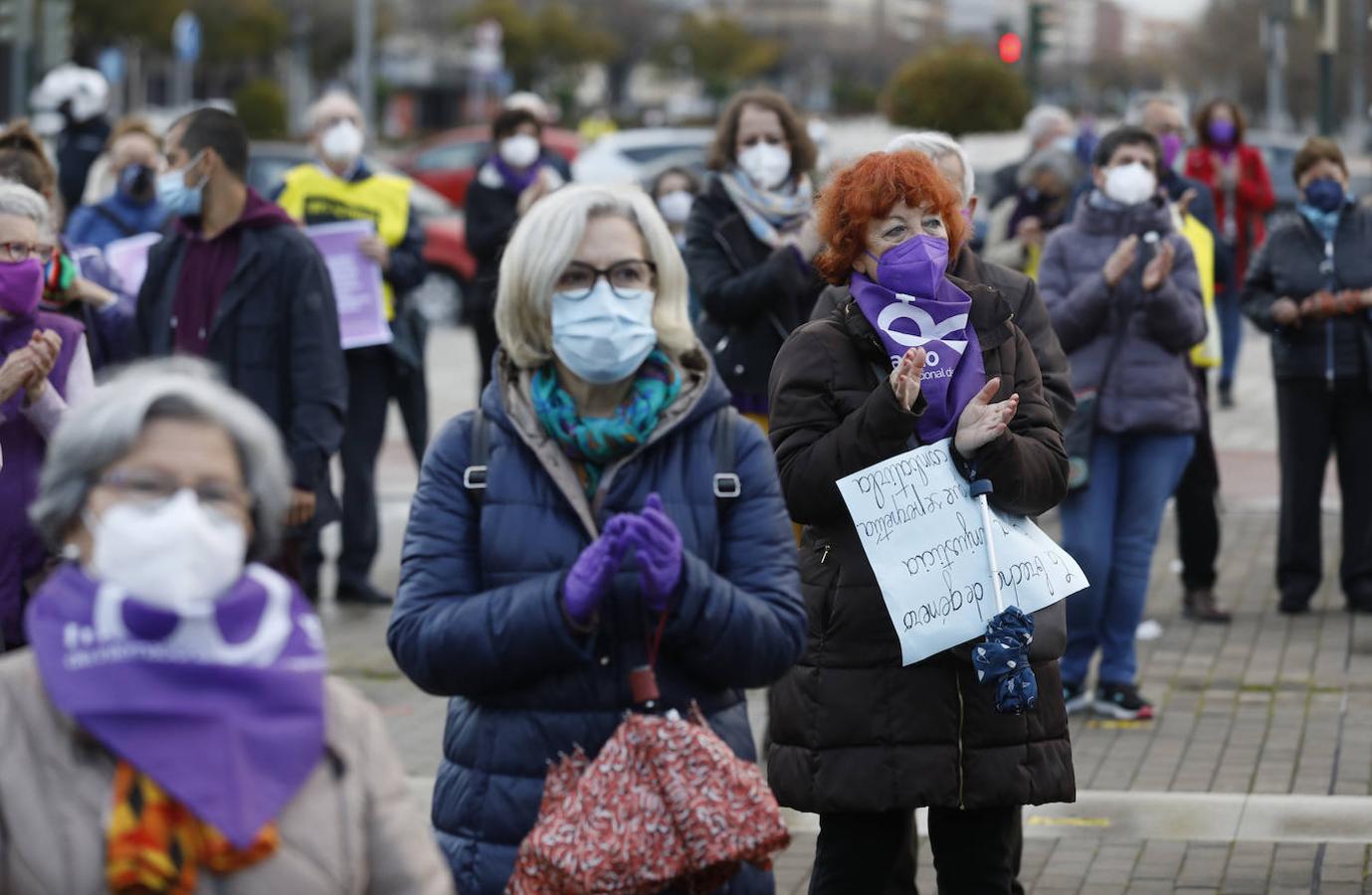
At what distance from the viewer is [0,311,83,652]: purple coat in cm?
531

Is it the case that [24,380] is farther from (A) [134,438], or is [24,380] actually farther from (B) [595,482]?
(A) [134,438]

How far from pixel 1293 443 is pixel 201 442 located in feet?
24.2

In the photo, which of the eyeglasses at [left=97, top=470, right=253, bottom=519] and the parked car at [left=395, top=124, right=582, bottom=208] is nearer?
the eyeglasses at [left=97, top=470, right=253, bottom=519]

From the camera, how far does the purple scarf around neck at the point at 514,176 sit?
11172 mm

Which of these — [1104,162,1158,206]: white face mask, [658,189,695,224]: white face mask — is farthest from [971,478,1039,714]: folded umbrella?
[658,189,695,224]: white face mask

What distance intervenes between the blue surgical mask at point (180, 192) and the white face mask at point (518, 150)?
14.2ft

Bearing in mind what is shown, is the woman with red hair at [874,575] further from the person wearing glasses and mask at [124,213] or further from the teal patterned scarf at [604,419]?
the person wearing glasses and mask at [124,213]

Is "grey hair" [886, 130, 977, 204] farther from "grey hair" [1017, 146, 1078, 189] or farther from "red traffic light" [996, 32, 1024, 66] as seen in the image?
"red traffic light" [996, 32, 1024, 66]

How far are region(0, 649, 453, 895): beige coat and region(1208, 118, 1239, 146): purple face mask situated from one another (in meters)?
13.0

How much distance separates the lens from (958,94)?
2444 centimetres

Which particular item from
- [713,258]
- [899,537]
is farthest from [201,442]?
[713,258]

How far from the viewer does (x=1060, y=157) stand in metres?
10.7

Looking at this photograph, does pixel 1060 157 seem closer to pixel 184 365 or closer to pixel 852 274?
pixel 852 274

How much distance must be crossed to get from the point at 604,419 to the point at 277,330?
3.78 metres
